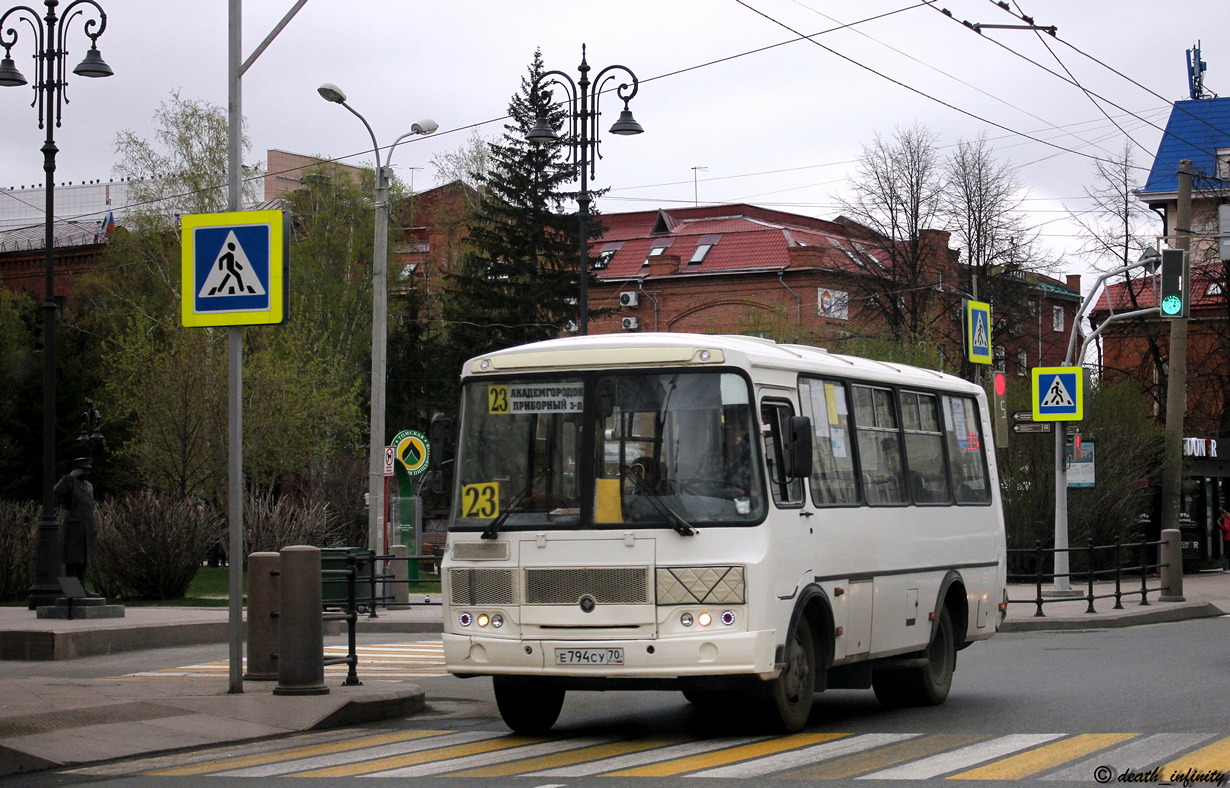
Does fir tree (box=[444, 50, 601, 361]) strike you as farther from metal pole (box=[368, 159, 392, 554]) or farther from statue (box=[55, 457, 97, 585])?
statue (box=[55, 457, 97, 585])

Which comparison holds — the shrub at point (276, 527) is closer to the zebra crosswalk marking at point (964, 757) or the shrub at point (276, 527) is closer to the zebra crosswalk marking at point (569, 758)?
the zebra crosswalk marking at point (569, 758)

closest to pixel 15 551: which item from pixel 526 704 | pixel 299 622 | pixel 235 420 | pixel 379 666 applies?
pixel 379 666

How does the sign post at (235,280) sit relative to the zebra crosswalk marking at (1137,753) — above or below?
above

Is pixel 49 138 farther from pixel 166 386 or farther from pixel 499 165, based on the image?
pixel 499 165

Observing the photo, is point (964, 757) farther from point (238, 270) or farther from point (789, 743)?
point (238, 270)

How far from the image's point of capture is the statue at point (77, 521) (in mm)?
22828

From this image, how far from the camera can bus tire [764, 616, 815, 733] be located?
11273 millimetres

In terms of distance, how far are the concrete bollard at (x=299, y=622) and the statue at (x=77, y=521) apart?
35.4 feet

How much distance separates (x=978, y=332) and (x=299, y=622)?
52.3 feet

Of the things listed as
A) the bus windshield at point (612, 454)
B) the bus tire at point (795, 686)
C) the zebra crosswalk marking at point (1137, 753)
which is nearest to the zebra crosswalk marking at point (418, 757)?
the bus windshield at point (612, 454)

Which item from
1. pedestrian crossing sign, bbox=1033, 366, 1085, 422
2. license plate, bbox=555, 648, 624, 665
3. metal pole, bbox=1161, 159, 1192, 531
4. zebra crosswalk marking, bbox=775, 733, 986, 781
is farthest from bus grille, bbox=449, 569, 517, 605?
metal pole, bbox=1161, 159, 1192, 531

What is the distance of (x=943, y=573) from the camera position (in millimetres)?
14422

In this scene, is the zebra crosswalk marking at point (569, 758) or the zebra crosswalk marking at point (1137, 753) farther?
the zebra crosswalk marking at point (569, 758)

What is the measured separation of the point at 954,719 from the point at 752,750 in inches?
102
